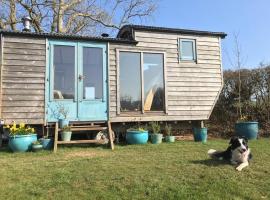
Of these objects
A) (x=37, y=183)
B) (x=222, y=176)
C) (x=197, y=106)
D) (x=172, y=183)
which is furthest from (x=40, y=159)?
(x=197, y=106)

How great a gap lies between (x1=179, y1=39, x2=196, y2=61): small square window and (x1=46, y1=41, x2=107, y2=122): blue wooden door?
2601mm

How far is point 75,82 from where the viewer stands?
896cm

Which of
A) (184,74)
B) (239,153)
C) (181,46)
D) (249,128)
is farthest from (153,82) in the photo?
(239,153)

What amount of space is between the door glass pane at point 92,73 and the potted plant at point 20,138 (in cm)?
187

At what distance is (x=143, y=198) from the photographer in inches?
172

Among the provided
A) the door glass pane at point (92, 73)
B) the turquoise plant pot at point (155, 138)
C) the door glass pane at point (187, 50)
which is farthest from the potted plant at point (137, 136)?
the door glass pane at point (187, 50)

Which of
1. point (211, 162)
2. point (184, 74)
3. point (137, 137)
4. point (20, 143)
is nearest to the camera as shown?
point (211, 162)

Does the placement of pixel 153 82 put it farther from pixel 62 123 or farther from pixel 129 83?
pixel 62 123

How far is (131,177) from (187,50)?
20.3ft

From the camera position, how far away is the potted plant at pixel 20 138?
300 inches

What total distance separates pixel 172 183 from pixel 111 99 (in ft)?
15.6

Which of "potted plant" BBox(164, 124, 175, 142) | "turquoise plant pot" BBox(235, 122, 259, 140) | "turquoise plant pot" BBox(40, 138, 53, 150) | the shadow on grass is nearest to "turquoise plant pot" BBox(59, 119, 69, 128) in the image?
"turquoise plant pot" BBox(40, 138, 53, 150)

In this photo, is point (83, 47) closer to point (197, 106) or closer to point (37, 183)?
point (197, 106)

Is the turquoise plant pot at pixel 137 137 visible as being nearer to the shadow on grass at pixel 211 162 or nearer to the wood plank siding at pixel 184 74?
the wood plank siding at pixel 184 74
